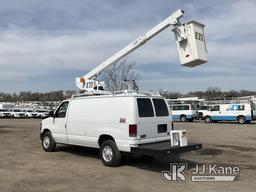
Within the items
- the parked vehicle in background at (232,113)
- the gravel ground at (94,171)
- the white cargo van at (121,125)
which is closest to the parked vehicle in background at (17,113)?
the parked vehicle in background at (232,113)

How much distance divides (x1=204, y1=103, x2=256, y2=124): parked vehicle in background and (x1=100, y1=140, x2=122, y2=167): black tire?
1125 inches

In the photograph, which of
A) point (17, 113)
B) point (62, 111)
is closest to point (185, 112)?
point (17, 113)

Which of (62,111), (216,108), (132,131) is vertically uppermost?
(62,111)

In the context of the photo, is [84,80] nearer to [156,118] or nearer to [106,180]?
[156,118]

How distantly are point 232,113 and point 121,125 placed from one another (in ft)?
96.2

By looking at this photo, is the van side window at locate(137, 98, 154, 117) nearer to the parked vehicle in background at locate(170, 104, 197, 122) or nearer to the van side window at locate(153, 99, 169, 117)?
the van side window at locate(153, 99, 169, 117)

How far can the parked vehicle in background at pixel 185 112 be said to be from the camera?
4181 cm

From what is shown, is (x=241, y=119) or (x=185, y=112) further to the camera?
(x=185, y=112)

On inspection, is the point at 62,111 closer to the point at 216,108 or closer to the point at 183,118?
the point at 216,108

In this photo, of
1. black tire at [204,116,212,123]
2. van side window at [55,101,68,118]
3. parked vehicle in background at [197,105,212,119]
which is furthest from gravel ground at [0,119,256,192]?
parked vehicle in background at [197,105,212,119]

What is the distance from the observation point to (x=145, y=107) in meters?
10.9

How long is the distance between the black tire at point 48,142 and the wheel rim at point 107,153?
11.1ft

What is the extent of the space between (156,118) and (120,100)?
1267 mm

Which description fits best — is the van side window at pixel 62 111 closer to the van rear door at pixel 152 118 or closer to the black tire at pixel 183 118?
the van rear door at pixel 152 118
